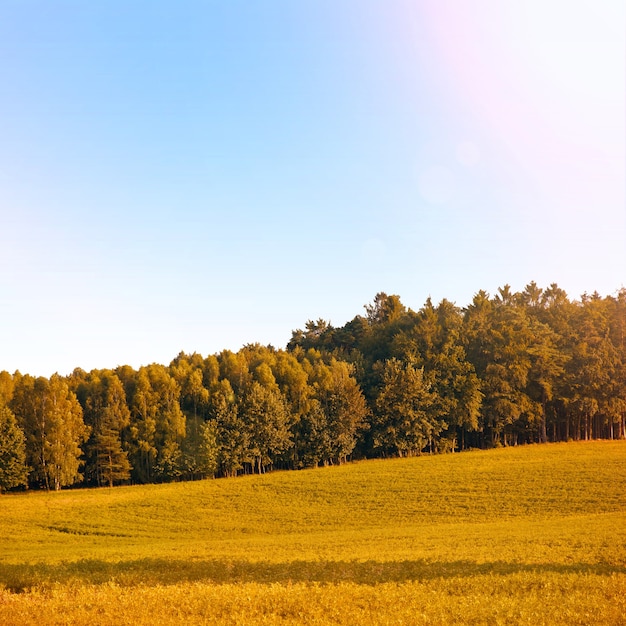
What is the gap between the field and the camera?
566 inches

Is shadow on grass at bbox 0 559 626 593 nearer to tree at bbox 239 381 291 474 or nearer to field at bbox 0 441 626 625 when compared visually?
field at bbox 0 441 626 625

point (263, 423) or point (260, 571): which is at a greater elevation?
point (263, 423)

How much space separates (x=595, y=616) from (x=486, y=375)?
3275 inches

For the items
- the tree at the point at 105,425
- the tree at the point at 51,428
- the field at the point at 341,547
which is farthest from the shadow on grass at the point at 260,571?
the tree at the point at 105,425

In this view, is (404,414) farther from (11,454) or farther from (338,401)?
(11,454)

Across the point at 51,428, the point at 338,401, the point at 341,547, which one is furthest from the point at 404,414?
the point at 341,547

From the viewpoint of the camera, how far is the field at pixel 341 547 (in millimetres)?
14367

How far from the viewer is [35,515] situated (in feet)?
167

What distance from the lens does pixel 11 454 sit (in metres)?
68.4

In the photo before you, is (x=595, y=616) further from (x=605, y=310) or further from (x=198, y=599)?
(x=605, y=310)

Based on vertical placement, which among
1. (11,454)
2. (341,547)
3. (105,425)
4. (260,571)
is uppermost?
(105,425)

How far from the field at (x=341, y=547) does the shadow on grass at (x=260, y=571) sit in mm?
→ 77

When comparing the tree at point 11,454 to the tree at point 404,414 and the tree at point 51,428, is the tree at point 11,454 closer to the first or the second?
the tree at point 51,428

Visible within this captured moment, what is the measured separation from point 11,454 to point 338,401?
43446 mm
